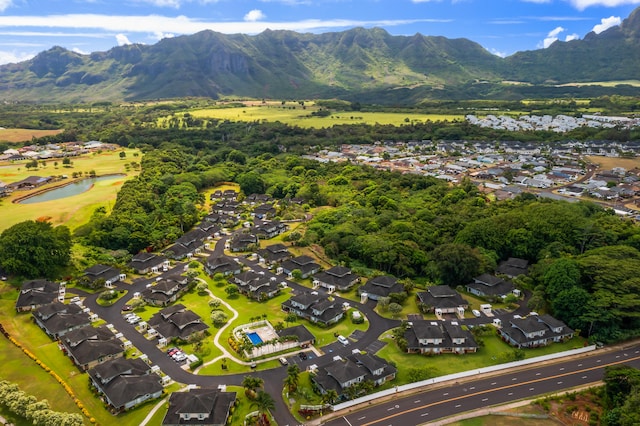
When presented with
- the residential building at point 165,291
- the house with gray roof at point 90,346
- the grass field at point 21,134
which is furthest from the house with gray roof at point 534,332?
the grass field at point 21,134

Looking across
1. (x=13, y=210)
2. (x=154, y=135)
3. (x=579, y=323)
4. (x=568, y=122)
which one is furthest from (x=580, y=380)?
(x=568, y=122)

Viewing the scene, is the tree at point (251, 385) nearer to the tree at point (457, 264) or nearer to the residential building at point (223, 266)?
the residential building at point (223, 266)

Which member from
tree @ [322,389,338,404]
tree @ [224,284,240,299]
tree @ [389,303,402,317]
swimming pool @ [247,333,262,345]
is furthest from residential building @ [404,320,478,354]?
tree @ [224,284,240,299]

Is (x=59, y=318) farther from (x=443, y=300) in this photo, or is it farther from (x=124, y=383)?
(x=443, y=300)

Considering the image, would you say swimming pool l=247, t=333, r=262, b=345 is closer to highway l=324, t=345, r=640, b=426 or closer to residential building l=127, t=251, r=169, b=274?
highway l=324, t=345, r=640, b=426

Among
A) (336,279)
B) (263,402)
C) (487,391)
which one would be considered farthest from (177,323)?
(487,391)

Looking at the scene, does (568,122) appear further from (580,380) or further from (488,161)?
(580,380)

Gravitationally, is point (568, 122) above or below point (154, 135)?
above
